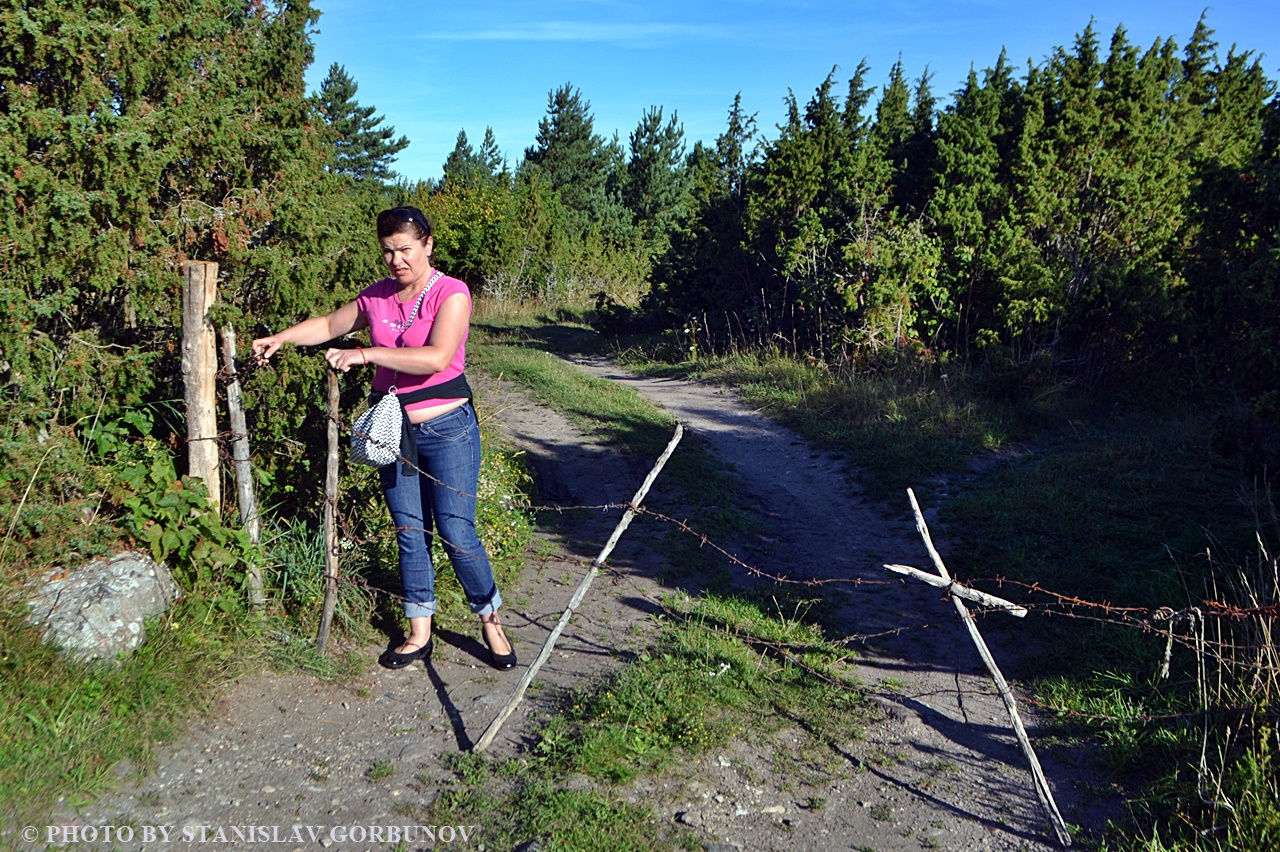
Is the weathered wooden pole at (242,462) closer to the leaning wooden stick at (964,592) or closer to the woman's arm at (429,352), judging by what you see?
the woman's arm at (429,352)

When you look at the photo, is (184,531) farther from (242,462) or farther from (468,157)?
(468,157)

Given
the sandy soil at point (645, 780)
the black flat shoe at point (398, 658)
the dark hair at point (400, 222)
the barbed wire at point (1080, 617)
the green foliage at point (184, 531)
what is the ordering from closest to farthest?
1. the sandy soil at point (645, 780)
2. the barbed wire at point (1080, 617)
3. the dark hair at point (400, 222)
4. the green foliage at point (184, 531)
5. the black flat shoe at point (398, 658)

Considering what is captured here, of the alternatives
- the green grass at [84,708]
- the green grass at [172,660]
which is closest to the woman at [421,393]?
the green grass at [172,660]

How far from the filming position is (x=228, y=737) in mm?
3588

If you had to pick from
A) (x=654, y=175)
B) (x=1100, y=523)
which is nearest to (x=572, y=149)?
(x=654, y=175)

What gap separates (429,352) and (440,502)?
0.71 m

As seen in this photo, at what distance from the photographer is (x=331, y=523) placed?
410 cm

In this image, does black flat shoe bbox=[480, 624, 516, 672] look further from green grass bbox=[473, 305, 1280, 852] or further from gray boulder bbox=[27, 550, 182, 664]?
gray boulder bbox=[27, 550, 182, 664]

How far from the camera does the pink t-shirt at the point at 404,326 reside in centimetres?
380

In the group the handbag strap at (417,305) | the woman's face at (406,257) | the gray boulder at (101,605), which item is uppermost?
the woman's face at (406,257)

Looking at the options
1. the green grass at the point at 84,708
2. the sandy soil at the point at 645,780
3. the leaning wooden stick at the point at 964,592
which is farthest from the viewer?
the leaning wooden stick at the point at 964,592

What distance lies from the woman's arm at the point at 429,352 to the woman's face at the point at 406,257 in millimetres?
196

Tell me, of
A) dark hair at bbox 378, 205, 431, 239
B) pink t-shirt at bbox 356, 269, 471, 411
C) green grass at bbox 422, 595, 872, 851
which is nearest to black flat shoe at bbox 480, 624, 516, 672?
green grass at bbox 422, 595, 872, 851

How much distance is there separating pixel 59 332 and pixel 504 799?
2924 millimetres
